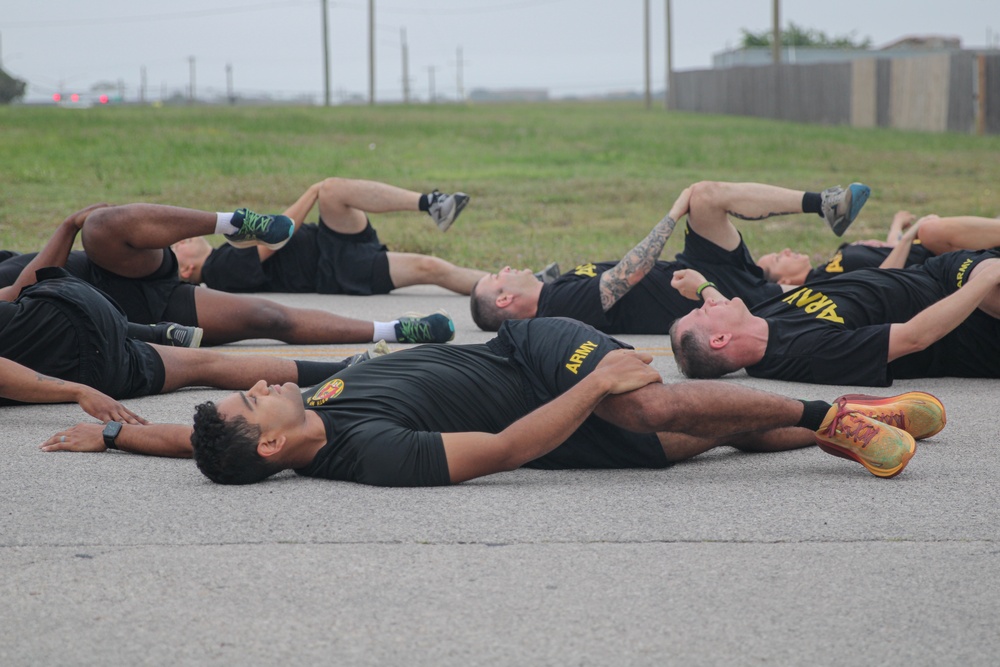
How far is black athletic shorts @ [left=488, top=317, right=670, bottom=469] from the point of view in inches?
174

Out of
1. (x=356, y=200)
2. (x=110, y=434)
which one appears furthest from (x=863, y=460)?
(x=356, y=200)

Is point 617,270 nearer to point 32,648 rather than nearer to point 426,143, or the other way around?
point 32,648

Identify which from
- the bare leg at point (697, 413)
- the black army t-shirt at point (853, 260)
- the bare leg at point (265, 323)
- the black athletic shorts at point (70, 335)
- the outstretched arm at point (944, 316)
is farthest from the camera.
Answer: the black army t-shirt at point (853, 260)

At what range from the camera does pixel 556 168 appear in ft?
66.8

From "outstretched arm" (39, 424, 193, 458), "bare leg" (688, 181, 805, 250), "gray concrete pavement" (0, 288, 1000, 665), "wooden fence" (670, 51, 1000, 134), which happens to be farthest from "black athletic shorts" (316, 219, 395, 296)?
"wooden fence" (670, 51, 1000, 134)

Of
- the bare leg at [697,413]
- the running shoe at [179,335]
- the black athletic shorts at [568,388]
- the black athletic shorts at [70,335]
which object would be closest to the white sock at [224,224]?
the running shoe at [179,335]

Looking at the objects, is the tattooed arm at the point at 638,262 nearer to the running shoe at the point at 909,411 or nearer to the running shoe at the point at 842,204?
the running shoe at the point at 842,204

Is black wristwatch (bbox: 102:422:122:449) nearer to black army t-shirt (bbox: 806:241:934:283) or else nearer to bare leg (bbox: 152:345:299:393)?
bare leg (bbox: 152:345:299:393)

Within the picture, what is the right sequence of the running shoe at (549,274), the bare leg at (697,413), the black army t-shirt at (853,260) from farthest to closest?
1. the running shoe at (549,274)
2. the black army t-shirt at (853,260)
3. the bare leg at (697,413)

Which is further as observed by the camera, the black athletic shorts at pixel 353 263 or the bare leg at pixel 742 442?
the black athletic shorts at pixel 353 263

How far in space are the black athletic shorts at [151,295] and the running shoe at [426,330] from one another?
123 cm

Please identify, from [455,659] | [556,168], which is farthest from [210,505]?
[556,168]

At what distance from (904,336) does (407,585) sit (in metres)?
3.20

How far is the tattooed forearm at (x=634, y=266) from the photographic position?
6.90 meters
